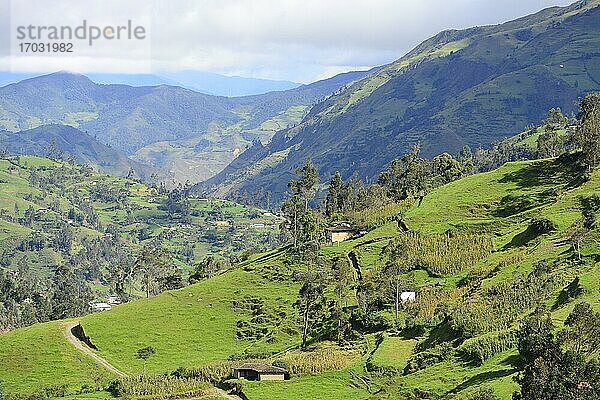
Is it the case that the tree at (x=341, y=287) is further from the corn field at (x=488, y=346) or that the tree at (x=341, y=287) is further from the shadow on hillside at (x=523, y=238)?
the corn field at (x=488, y=346)

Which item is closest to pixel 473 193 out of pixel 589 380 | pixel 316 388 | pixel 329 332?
pixel 329 332

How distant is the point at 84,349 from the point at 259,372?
25361mm

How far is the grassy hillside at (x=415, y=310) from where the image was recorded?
187 feet

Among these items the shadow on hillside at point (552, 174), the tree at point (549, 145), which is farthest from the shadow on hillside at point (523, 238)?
the tree at point (549, 145)

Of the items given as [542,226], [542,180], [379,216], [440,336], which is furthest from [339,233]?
[440,336]

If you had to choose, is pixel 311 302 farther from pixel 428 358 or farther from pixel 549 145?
pixel 549 145

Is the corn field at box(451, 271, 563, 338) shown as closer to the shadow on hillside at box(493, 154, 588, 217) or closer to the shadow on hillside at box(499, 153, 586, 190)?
the shadow on hillside at box(493, 154, 588, 217)

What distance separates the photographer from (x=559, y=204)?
88.8 meters

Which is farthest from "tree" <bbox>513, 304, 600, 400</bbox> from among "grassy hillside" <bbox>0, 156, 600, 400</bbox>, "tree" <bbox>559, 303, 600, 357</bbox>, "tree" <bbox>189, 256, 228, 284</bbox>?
"tree" <bbox>189, 256, 228, 284</bbox>

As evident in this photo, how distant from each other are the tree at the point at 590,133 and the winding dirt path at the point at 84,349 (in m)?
64.5

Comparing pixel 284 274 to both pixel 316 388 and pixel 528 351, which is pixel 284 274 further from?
pixel 528 351

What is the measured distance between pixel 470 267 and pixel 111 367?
38694 millimetres

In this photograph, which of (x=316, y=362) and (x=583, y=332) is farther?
(x=316, y=362)

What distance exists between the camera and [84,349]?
78688 mm
